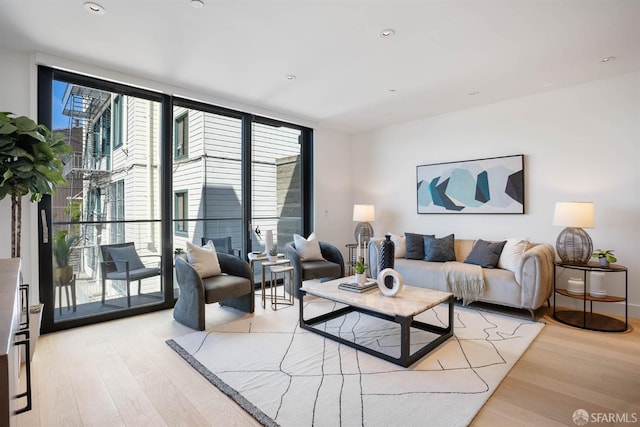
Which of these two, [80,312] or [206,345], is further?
[80,312]

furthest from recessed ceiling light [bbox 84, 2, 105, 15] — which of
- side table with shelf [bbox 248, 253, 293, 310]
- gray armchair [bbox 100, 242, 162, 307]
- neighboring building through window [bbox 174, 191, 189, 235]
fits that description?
side table with shelf [bbox 248, 253, 293, 310]

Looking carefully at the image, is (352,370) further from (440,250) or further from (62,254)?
(62,254)

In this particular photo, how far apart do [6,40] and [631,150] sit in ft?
20.3

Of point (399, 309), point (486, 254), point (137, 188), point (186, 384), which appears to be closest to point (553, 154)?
point (486, 254)

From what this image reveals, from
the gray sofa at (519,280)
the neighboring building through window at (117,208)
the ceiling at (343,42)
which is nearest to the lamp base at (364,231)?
the gray sofa at (519,280)

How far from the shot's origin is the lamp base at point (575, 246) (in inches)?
136

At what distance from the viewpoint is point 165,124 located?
3914mm

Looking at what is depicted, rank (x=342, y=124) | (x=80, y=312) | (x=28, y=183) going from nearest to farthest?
(x=28, y=183) < (x=80, y=312) < (x=342, y=124)

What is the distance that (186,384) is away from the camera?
7.41 feet

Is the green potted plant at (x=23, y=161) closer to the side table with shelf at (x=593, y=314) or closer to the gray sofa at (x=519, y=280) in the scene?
the gray sofa at (x=519, y=280)

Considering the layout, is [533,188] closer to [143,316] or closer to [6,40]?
[143,316]

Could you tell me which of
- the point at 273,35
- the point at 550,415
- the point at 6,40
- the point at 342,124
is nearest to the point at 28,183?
the point at 6,40

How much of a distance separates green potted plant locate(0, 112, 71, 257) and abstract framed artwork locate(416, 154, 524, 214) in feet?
14.9

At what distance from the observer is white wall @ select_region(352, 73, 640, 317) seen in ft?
11.7
